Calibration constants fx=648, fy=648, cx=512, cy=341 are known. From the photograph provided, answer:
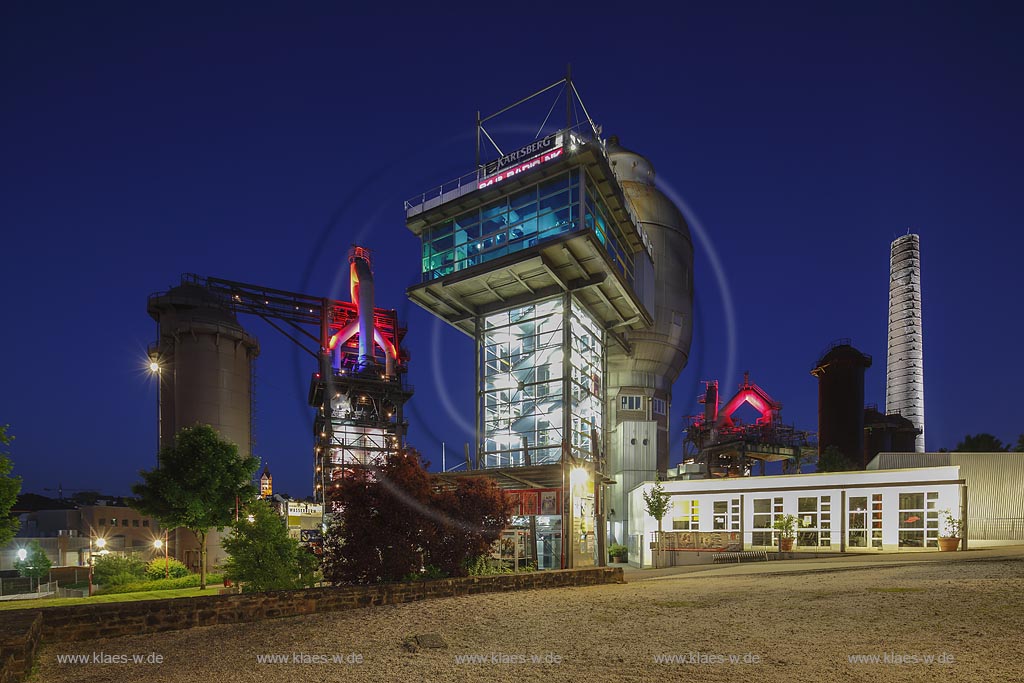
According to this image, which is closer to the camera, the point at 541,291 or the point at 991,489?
the point at 991,489

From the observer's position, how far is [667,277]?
53500 millimetres

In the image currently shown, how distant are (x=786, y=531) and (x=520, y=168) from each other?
22710 millimetres

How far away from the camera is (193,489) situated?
28234mm

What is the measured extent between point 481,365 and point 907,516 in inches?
899

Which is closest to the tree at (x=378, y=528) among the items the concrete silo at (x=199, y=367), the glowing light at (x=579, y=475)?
the glowing light at (x=579, y=475)

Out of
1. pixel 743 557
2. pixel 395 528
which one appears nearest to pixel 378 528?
pixel 395 528

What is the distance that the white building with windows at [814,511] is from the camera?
28828 millimetres

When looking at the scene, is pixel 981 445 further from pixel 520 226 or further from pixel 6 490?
pixel 6 490

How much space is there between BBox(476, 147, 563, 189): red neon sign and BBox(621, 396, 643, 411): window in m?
23.0

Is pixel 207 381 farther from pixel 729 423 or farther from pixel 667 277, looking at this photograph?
pixel 729 423

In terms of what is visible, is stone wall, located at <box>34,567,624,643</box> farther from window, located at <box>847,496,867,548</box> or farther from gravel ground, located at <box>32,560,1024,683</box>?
window, located at <box>847,496,867,548</box>

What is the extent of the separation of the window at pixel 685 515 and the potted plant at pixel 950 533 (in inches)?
452
